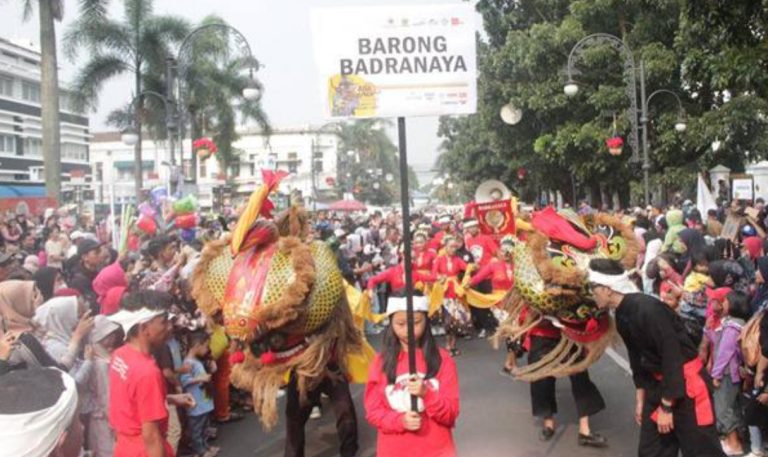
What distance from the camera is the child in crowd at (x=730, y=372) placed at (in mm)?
6164

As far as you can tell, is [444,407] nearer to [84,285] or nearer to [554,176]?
[84,285]

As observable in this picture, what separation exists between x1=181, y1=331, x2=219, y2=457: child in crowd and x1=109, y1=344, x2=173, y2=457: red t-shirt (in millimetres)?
A: 2526

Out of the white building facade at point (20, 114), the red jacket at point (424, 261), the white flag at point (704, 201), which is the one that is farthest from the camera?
the white building facade at point (20, 114)

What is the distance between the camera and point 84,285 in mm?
7883

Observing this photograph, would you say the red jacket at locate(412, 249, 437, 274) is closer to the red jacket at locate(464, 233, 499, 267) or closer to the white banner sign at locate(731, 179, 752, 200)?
the red jacket at locate(464, 233, 499, 267)

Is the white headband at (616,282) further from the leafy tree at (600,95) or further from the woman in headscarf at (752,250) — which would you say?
the leafy tree at (600,95)

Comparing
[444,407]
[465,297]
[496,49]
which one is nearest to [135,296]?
[444,407]

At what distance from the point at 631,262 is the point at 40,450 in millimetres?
5195

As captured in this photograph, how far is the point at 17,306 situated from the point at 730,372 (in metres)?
5.08

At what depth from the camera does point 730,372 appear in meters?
6.22

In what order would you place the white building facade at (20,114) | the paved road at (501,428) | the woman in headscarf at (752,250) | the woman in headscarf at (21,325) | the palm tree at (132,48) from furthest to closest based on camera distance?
the white building facade at (20,114), the palm tree at (132,48), the woman in headscarf at (752,250), the paved road at (501,428), the woman in headscarf at (21,325)

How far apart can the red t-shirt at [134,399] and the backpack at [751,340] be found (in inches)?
161

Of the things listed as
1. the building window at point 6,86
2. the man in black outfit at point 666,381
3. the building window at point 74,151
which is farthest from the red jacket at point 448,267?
the building window at point 74,151

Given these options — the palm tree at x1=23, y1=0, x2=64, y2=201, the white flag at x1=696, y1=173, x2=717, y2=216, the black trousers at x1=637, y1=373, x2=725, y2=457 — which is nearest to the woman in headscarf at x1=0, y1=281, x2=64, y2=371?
the black trousers at x1=637, y1=373, x2=725, y2=457
